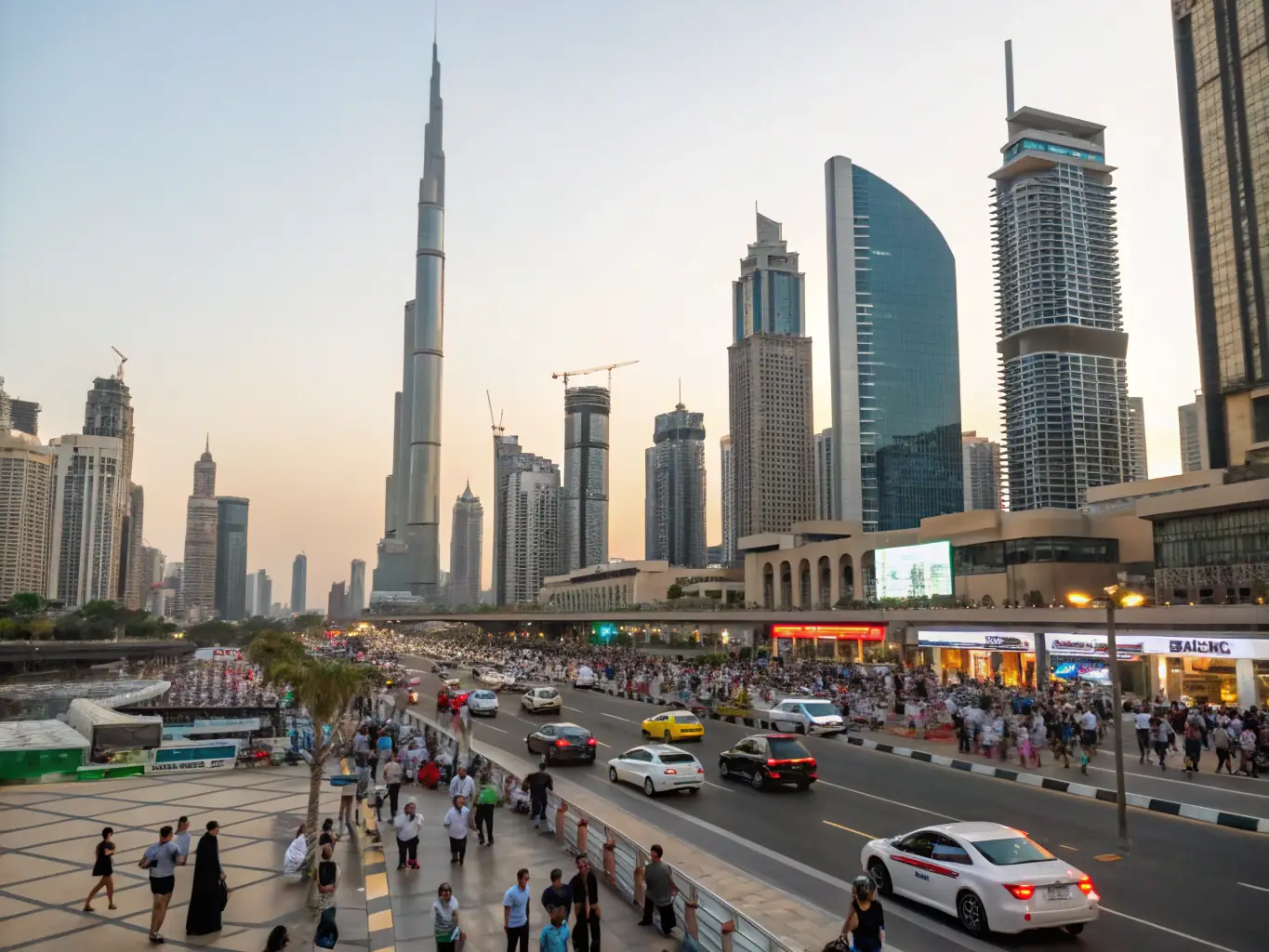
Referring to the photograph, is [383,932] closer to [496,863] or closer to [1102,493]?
[496,863]

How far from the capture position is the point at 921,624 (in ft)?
174

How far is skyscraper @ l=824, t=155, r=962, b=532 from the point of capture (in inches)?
6486

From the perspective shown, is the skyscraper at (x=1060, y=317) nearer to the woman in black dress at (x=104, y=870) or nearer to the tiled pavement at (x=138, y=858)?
the tiled pavement at (x=138, y=858)

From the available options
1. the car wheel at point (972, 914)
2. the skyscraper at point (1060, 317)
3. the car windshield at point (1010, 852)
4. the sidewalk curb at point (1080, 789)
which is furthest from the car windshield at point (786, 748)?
the skyscraper at point (1060, 317)

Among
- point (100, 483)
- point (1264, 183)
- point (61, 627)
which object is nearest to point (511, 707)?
point (1264, 183)

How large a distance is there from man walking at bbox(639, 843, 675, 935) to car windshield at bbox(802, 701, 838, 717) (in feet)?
65.2

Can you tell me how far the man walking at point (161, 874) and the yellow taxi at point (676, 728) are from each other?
18678mm

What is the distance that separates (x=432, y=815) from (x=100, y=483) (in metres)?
201

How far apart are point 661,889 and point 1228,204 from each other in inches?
3957

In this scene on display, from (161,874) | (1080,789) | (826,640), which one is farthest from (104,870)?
(826,640)

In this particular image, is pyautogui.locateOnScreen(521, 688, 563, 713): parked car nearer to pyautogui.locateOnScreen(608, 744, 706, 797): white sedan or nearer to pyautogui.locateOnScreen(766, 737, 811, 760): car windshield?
pyautogui.locateOnScreen(608, 744, 706, 797): white sedan

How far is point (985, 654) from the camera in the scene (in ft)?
153

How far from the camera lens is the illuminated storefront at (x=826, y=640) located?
58.4 meters

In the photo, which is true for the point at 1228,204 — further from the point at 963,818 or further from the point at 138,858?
the point at 138,858
